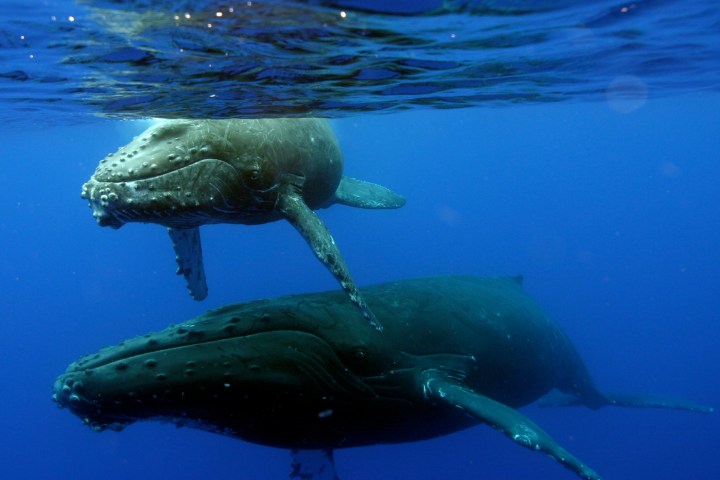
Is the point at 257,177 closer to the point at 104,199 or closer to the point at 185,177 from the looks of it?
the point at 185,177

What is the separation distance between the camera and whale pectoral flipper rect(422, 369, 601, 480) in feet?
21.2

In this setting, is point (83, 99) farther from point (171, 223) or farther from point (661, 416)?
point (661, 416)

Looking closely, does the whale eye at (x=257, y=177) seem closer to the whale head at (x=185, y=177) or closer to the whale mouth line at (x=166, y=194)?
the whale head at (x=185, y=177)

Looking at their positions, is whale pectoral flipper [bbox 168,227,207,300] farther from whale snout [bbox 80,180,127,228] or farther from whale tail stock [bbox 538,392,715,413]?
whale tail stock [bbox 538,392,715,413]

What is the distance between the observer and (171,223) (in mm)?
7434

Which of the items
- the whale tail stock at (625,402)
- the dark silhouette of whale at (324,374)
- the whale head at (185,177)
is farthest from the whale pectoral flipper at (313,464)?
the whale tail stock at (625,402)

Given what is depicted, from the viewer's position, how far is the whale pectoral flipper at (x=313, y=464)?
898 centimetres

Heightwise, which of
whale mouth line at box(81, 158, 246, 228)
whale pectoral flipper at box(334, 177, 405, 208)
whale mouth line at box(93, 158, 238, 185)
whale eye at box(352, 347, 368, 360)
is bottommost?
whale eye at box(352, 347, 368, 360)

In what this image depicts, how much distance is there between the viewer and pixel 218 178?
23.1 ft

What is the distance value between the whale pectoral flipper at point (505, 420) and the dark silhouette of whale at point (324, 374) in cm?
2

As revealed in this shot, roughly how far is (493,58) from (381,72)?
7.23ft

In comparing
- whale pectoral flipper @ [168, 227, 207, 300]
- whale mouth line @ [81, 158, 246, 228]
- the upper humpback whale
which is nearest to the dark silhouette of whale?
the upper humpback whale

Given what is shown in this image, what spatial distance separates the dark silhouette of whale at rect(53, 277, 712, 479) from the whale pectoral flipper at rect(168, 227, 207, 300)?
250 centimetres

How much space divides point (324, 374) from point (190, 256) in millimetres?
3843
